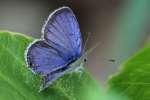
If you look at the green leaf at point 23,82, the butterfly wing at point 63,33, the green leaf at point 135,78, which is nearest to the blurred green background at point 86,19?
the butterfly wing at point 63,33

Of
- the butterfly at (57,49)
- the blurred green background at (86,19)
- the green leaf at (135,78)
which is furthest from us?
the blurred green background at (86,19)

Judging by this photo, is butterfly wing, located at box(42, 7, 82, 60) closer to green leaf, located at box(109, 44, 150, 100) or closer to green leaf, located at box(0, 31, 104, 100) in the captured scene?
green leaf, located at box(0, 31, 104, 100)

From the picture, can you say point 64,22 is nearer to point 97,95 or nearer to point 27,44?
point 27,44

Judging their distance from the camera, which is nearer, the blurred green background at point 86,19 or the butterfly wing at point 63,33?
the butterfly wing at point 63,33

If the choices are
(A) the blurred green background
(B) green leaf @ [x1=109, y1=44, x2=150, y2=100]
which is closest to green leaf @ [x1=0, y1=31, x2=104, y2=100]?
(B) green leaf @ [x1=109, y1=44, x2=150, y2=100]

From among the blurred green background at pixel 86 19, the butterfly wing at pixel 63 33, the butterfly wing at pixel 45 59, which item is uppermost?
the butterfly wing at pixel 63 33

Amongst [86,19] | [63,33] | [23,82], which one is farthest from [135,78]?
[86,19]

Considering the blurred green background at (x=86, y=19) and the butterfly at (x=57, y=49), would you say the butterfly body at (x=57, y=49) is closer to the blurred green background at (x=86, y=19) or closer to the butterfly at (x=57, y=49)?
the butterfly at (x=57, y=49)

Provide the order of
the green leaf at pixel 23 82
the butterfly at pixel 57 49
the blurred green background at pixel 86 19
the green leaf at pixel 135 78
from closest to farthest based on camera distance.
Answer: the green leaf at pixel 135 78, the green leaf at pixel 23 82, the butterfly at pixel 57 49, the blurred green background at pixel 86 19
